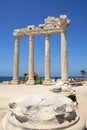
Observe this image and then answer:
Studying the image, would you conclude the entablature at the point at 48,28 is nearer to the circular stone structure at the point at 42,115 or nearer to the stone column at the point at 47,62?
the stone column at the point at 47,62

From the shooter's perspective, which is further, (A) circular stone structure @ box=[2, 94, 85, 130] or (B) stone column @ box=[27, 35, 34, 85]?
(B) stone column @ box=[27, 35, 34, 85]

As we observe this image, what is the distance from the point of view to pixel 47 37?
3728cm

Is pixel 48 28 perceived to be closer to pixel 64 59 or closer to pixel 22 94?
pixel 64 59

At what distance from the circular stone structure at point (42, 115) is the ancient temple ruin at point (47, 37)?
88.7ft

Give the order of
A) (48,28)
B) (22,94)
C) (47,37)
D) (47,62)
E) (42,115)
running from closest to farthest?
(42,115) < (22,94) < (47,62) < (48,28) < (47,37)

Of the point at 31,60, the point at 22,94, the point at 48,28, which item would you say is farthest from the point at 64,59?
the point at 22,94

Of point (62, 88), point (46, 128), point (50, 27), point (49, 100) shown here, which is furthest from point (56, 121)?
point (50, 27)

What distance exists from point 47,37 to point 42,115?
32.6 metres

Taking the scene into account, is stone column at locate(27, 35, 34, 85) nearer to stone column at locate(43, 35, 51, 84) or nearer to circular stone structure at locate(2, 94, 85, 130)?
stone column at locate(43, 35, 51, 84)

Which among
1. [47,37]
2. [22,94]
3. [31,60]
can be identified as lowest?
[22,94]

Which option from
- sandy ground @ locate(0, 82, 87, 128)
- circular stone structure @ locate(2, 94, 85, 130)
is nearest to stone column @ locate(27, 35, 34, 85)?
sandy ground @ locate(0, 82, 87, 128)

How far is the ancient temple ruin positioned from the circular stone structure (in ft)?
88.7

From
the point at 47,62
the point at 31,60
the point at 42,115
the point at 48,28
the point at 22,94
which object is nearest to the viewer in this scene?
the point at 42,115

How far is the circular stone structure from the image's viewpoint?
534 cm
